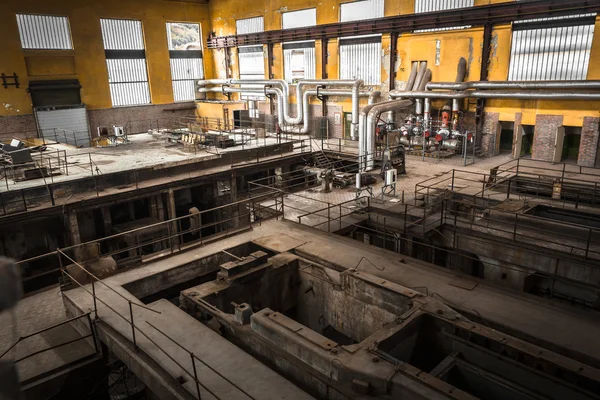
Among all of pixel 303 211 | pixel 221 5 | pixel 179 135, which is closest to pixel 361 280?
pixel 303 211

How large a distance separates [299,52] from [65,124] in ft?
43.5

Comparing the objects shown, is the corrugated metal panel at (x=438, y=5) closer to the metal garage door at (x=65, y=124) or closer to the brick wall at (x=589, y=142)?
the brick wall at (x=589, y=142)

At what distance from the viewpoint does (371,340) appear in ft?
21.5

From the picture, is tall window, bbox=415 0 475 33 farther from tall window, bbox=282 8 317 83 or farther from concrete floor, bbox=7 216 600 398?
concrete floor, bbox=7 216 600 398

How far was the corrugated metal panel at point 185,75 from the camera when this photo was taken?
2912 cm

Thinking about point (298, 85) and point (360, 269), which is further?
point (298, 85)

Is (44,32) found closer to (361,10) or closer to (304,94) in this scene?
(304,94)

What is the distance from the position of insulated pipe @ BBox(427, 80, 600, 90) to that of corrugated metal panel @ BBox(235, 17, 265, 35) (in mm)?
12358

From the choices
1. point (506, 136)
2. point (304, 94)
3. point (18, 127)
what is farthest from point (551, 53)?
point (18, 127)

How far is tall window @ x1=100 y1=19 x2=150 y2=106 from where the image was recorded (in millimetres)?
25906

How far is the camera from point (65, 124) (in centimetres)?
2439

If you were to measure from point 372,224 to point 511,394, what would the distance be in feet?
23.4

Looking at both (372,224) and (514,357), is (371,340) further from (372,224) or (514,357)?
(372,224)

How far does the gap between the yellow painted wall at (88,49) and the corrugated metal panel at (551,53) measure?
20.0 m
